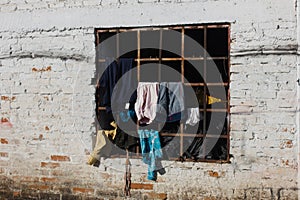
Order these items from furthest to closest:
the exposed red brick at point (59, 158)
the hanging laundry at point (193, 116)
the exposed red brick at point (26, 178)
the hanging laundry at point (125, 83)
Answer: the exposed red brick at point (26, 178), the exposed red brick at point (59, 158), the hanging laundry at point (125, 83), the hanging laundry at point (193, 116)

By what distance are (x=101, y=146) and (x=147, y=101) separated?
73 centimetres

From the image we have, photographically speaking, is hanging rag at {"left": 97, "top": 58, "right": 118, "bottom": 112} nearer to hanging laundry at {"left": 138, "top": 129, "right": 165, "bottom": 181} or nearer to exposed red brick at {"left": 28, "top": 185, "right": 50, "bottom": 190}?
hanging laundry at {"left": 138, "top": 129, "right": 165, "bottom": 181}

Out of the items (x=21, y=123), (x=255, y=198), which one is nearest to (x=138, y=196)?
(x=255, y=198)

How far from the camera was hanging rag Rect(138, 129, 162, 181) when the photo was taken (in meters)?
4.68

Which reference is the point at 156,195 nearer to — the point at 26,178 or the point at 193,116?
the point at 193,116

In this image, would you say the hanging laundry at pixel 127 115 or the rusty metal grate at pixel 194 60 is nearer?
the rusty metal grate at pixel 194 60

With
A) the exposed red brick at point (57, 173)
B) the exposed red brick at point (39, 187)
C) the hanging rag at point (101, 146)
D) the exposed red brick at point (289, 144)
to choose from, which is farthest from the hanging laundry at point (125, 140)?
the exposed red brick at point (289, 144)

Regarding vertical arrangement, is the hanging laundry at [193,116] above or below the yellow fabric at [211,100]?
below

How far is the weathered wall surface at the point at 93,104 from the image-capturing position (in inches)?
171

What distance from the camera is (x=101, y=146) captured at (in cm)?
479

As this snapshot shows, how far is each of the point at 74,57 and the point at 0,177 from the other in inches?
68.2

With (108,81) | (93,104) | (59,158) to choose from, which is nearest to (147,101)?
(108,81)

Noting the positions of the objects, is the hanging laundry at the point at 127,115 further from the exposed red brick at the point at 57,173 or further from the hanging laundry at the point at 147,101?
the exposed red brick at the point at 57,173

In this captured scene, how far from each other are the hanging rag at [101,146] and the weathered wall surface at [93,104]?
10cm
